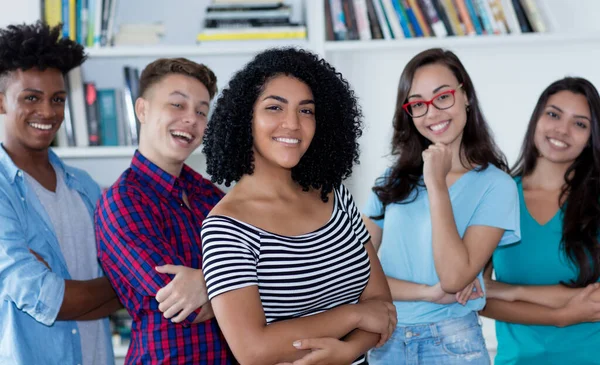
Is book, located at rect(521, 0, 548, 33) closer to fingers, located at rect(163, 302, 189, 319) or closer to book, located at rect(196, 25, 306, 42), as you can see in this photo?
book, located at rect(196, 25, 306, 42)

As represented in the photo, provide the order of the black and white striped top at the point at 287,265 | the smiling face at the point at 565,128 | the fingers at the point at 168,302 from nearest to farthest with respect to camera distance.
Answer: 1. the black and white striped top at the point at 287,265
2. the fingers at the point at 168,302
3. the smiling face at the point at 565,128

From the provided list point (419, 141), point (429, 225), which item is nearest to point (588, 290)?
point (429, 225)

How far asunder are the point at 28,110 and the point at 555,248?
5.76ft

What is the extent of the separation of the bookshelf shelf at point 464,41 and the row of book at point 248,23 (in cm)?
20

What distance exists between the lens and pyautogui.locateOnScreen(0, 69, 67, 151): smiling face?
208 cm

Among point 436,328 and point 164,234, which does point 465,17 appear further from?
point 164,234

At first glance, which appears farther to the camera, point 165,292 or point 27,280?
point 27,280

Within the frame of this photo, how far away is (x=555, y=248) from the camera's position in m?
2.16

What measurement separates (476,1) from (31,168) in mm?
1910

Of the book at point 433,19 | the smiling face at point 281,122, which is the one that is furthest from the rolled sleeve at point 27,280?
the book at point 433,19

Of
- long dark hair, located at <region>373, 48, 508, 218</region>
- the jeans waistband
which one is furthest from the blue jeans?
long dark hair, located at <region>373, 48, 508, 218</region>

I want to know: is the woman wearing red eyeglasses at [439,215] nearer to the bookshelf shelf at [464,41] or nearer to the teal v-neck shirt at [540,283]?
the teal v-neck shirt at [540,283]

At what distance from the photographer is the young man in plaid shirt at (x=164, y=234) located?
63.1 inches

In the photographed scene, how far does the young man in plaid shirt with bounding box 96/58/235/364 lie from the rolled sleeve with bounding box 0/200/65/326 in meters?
0.19
